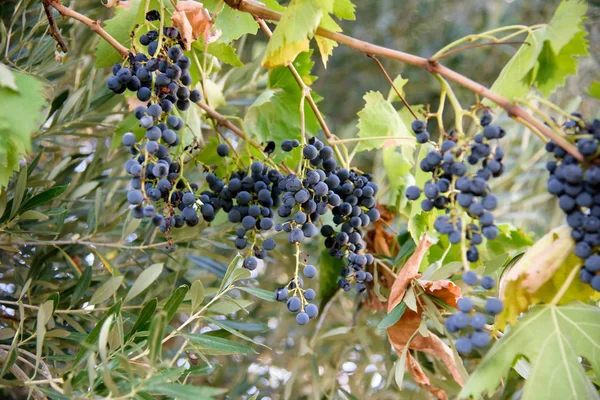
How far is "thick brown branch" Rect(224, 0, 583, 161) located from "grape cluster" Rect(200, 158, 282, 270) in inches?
8.6

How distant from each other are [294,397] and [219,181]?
0.75 meters

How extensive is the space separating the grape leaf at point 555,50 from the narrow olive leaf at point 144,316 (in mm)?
485

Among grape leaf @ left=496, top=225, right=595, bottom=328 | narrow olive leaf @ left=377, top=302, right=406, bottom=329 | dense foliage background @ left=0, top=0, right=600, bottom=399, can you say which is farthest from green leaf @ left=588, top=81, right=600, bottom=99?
narrow olive leaf @ left=377, top=302, right=406, bottom=329

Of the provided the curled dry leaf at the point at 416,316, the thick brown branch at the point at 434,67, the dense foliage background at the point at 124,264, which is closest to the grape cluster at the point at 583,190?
the thick brown branch at the point at 434,67

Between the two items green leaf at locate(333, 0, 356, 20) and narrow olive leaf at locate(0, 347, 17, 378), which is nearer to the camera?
narrow olive leaf at locate(0, 347, 17, 378)

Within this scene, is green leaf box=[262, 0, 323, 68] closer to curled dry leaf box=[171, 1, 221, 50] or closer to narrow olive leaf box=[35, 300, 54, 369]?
curled dry leaf box=[171, 1, 221, 50]

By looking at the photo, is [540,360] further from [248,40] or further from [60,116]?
[248,40]

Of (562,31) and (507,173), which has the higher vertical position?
(562,31)

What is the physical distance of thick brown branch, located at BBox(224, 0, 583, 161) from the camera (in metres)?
0.59

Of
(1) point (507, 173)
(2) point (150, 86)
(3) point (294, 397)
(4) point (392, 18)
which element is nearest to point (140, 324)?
(2) point (150, 86)

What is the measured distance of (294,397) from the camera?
1.41 m

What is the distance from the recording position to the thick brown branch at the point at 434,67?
0.59 m

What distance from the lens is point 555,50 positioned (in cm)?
63

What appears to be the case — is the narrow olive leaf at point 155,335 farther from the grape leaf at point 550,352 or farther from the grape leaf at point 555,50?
the grape leaf at point 555,50
